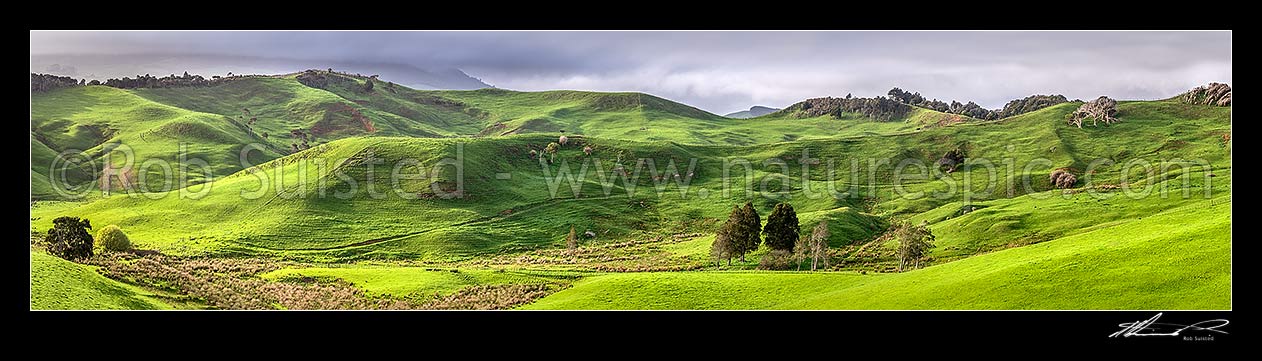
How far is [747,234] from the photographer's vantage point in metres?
54.0

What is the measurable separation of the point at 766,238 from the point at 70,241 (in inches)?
1814

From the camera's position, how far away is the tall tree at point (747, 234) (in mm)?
53656

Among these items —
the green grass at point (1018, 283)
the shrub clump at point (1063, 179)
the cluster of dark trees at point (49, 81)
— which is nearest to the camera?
the green grass at point (1018, 283)

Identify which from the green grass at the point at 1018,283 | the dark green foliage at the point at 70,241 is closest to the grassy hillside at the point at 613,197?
the dark green foliage at the point at 70,241

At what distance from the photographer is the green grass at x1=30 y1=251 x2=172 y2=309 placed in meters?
29.0

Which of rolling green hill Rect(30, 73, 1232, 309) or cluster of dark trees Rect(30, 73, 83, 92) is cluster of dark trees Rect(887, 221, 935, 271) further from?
cluster of dark trees Rect(30, 73, 83, 92)

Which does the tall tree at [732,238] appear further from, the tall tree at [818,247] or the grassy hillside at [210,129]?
the grassy hillside at [210,129]

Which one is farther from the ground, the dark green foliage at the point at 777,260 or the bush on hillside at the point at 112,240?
the bush on hillside at the point at 112,240

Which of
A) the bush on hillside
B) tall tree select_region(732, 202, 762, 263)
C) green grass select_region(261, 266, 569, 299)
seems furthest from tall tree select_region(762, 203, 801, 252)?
the bush on hillside

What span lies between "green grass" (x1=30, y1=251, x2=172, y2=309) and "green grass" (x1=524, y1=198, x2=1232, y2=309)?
1829 centimetres

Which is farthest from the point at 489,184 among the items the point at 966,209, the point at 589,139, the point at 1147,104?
the point at 1147,104

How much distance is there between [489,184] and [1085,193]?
6262 centimetres

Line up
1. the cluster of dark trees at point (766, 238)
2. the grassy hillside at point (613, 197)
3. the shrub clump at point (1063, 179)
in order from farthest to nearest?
the shrub clump at point (1063, 179) → the grassy hillside at point (613, 197) → the cluster of dark trees at point (766, 238)
